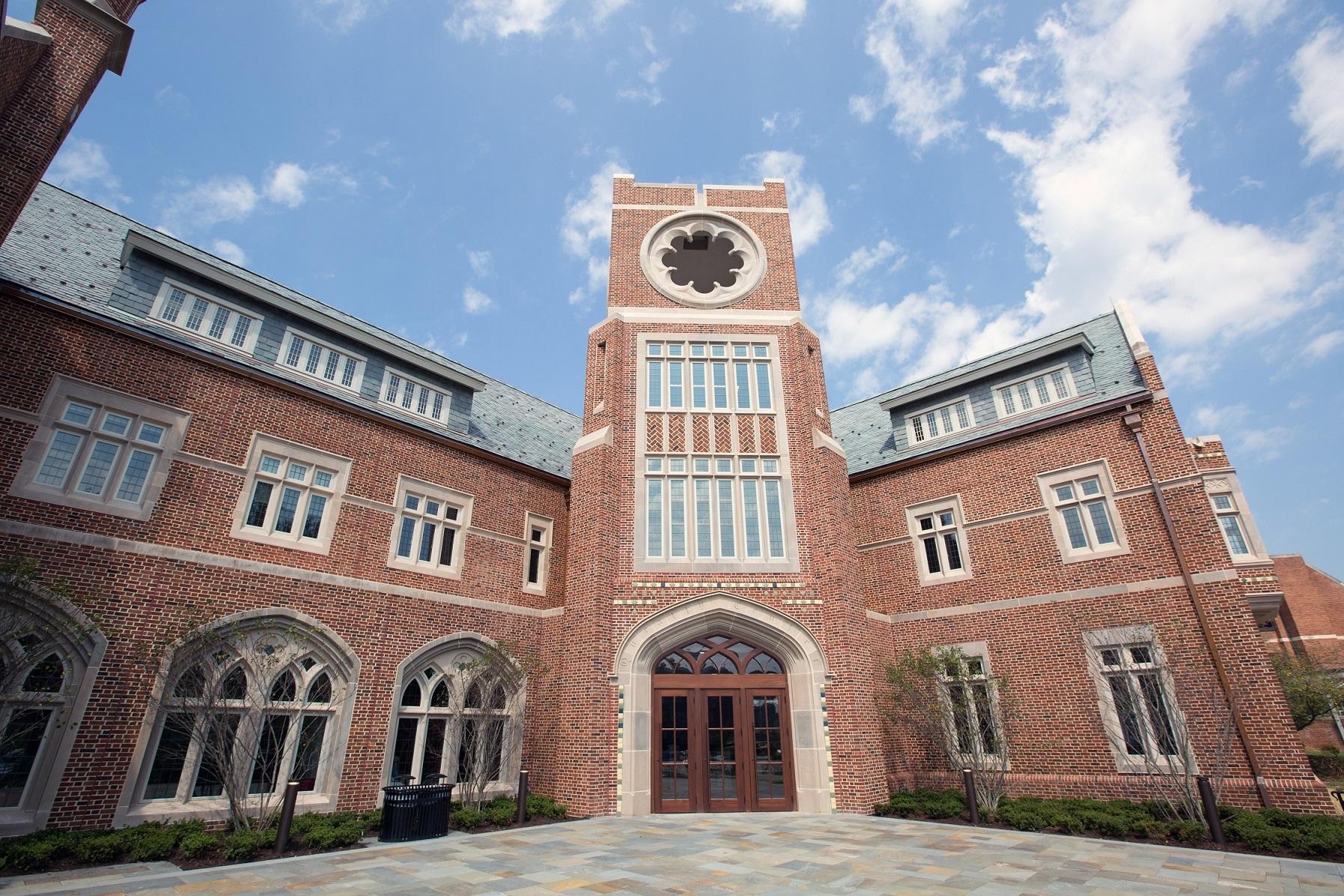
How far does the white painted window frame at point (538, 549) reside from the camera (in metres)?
15.4

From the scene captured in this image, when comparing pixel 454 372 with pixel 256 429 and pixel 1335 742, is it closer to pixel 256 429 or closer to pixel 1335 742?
pixel 256 429

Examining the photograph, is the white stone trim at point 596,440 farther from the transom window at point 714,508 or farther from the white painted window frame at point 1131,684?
the white painted window frame at point 1131,684

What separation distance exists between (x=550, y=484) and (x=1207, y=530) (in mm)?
14066

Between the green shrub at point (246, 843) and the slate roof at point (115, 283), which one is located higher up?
the slate roof at point (115, 283)

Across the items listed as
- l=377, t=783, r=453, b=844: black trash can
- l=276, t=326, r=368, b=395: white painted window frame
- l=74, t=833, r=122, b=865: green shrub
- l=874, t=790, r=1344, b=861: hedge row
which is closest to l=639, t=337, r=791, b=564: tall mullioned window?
l=874, t=790, r=1344, b=861: hedge row

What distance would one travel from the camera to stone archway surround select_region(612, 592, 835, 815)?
12586 mm

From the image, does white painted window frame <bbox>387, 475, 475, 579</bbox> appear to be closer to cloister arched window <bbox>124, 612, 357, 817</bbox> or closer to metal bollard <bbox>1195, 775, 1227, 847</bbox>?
cloister arched window <bbox>124, 612, 357, 817</bbox>

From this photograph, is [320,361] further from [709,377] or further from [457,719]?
[709,377]

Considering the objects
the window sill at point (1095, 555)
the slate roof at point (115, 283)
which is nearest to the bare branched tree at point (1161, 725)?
the window sill at point (1095, 555)

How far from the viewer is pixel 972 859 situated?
328 inches

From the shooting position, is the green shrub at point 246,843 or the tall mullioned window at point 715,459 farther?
the tall mullioned window at point 715,459

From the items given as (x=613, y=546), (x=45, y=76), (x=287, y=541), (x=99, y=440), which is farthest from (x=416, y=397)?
(x=45, y=76)

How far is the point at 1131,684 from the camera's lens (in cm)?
1196

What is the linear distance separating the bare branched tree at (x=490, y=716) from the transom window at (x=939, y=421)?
11.8m
